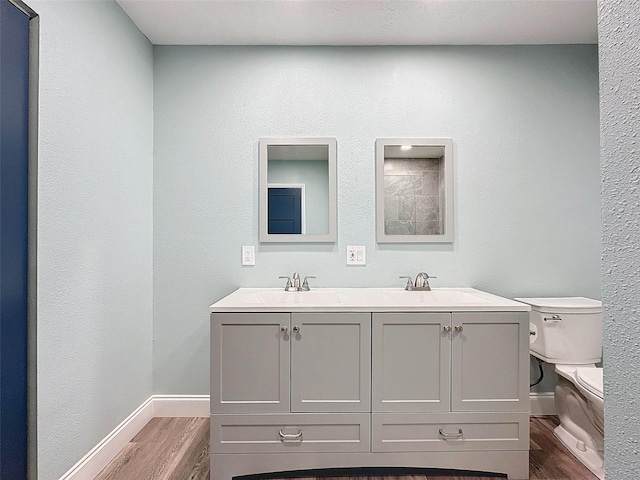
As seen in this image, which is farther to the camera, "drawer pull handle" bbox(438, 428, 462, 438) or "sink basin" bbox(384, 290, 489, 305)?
"sink basin" bbox(384, 290, 489, 305)

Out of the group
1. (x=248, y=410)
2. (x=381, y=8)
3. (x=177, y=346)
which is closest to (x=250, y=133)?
(x=381, y=8)

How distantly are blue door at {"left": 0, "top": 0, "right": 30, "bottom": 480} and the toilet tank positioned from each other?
2.55 m

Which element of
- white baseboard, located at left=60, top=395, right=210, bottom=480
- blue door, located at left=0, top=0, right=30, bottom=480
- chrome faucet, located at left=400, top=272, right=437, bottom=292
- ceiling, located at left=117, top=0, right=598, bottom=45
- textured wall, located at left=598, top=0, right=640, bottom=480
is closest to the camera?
textured wall, located at left=598, top=0, right=640, bottom=480

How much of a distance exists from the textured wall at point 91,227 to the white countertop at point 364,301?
59cm

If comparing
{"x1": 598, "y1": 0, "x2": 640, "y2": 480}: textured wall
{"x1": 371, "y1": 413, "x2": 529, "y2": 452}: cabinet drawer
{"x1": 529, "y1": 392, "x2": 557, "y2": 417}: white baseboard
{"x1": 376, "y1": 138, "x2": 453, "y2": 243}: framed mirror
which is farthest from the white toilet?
{"x1": 598, "y1": 0, "x2": 640, "y2": 480}: textured wall

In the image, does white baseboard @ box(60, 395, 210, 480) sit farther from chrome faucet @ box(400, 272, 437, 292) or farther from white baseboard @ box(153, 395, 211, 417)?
chrome faucet @ box(400, 272, 437, 292)

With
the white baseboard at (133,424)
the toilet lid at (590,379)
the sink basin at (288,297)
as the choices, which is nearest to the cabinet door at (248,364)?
the sink basin at (288,297)

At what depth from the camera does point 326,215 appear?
8.57 ft

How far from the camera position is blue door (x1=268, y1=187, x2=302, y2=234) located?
8.57ft

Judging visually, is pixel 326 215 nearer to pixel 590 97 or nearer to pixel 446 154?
pixel 446 154

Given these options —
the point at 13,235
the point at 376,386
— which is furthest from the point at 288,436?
the point at 13,235

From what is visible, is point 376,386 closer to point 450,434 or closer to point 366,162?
point 450,434

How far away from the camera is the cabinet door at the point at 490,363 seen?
195cm

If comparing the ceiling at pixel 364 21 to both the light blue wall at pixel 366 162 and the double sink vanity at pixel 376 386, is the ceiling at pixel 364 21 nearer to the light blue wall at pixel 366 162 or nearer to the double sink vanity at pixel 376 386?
the light blue wall at pixel 366 162
